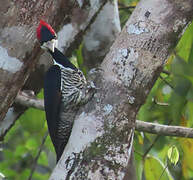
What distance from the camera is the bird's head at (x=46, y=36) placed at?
228 cm

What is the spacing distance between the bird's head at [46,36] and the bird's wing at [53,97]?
0.26 metres

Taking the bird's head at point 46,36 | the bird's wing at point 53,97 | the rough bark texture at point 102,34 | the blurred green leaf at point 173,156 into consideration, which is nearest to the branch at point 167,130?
the blurred green leaf at point 173,156

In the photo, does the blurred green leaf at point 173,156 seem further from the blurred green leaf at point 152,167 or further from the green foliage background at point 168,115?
the blurred green leaf at point 152,167

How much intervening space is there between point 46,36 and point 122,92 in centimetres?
59

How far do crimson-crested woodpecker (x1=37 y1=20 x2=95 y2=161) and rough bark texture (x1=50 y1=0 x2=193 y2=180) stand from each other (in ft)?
2.04

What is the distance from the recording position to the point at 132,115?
2.10 metres

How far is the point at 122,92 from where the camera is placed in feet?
6.84

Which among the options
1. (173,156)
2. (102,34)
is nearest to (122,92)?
(173,156)

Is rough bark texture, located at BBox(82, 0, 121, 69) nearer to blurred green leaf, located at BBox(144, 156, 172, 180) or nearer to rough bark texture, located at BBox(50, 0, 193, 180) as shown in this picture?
blurred green leaf, located at BBox(144, 156, 172, 180)

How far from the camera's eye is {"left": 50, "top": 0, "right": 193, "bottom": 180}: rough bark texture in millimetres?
1942

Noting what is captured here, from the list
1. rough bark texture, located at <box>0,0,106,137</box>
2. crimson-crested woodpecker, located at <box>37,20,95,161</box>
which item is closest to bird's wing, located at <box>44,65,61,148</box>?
crimson-crested woodpecker, located at <box>37,20,95,161</box>

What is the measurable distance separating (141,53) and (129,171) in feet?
3.48

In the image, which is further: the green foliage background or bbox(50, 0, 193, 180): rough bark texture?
the green foliage background

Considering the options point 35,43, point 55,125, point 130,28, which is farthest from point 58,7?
point 55,125
